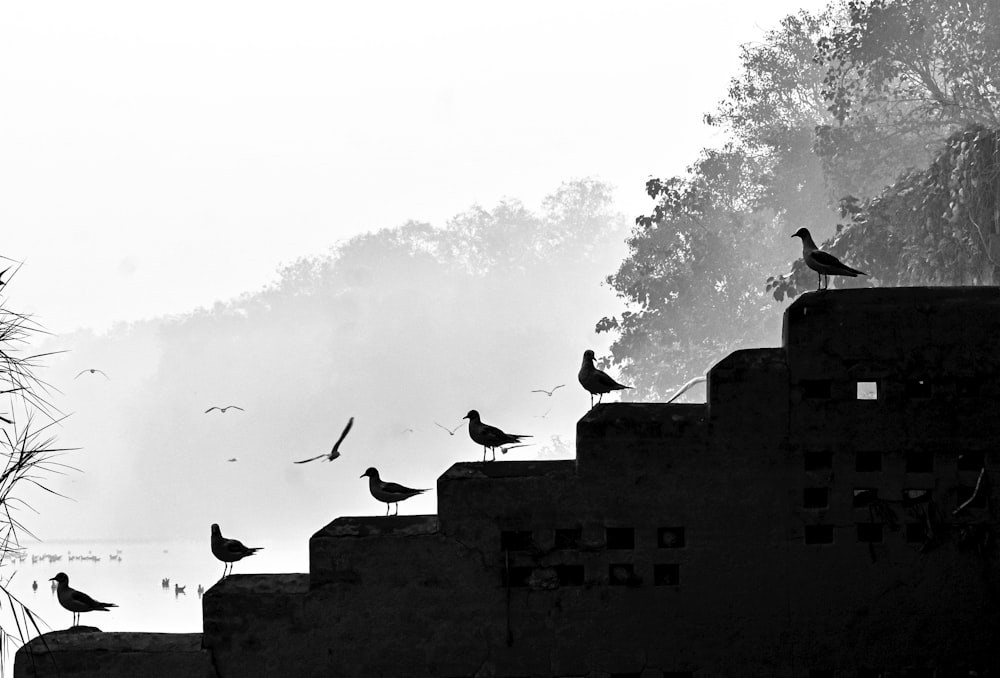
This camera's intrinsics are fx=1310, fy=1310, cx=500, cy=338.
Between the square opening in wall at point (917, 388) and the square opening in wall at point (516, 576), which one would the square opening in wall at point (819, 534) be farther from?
the square opening in wall at point (516, 576)

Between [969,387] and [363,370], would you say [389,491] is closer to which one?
[969,387]

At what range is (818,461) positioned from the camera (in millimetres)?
8938

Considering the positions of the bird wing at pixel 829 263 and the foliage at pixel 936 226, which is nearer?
the bird wing at pixel 829 263

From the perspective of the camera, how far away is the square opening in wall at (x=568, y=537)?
8852 mm

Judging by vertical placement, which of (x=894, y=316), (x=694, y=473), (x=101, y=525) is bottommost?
(x=694, y=473)

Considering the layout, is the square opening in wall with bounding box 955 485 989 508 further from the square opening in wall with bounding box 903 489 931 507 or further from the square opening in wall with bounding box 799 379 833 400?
the square opening in wall with bounding box 799 379 833 400

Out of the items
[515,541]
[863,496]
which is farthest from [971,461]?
[515,541]

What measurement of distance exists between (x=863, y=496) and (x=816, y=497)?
318 mm

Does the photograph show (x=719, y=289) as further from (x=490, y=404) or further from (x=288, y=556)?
(x=490, y=404)

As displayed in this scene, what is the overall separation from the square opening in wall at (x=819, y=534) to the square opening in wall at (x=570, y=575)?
157cm

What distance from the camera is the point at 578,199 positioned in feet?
269

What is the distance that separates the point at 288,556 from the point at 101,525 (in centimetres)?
3058

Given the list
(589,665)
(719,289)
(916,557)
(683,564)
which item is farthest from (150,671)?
(719,289)

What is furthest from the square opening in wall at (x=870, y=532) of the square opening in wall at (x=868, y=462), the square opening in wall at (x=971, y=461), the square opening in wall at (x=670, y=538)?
the square opening in wall at (x=670, y=538)
